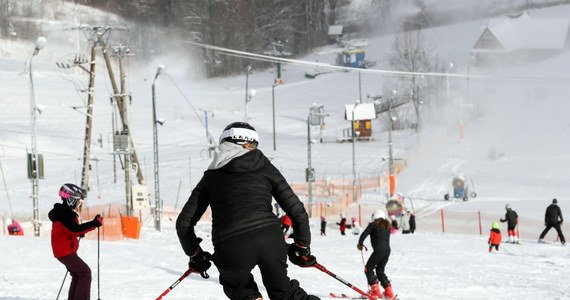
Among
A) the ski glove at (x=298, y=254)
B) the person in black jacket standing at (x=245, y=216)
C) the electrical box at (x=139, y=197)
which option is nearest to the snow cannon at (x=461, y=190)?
the electrical box at (x=139, y=197)

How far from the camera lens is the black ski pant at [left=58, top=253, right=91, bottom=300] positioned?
838 cm

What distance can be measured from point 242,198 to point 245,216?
118mm

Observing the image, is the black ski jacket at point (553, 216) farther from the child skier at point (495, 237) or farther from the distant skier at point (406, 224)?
the distant skier at point (406, 224)

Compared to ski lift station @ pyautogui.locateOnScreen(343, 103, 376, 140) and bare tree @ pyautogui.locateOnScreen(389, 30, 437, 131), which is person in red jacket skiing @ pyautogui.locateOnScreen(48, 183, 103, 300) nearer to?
ski lift station @ pyautogui.locateOnScreen(343, 103, 376, 140)

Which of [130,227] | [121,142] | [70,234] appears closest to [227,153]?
[70,234]

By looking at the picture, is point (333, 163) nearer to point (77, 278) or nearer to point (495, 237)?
point (495, 237)

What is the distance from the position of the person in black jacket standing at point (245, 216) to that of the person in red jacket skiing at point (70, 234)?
296 centimetres

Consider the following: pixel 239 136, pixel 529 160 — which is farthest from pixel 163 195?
pixel 239 136

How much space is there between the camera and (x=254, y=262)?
5176mm

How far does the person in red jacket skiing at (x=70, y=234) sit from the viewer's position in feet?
26.8

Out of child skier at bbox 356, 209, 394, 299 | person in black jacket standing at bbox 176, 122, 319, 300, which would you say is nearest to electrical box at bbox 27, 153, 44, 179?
child skier at bbox 356, 209, 394, 299

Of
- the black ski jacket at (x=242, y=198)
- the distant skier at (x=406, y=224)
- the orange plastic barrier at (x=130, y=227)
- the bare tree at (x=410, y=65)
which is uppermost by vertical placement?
the bare tree at (x=410, y=65)

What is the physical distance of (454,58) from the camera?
96.8m

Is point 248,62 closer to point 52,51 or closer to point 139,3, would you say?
point 139,3
